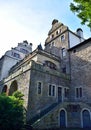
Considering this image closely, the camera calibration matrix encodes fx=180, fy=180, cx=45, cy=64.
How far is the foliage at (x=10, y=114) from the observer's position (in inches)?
666

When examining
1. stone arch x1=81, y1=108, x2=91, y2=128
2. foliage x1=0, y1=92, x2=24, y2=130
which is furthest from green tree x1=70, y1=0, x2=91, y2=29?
stone arch x1=81, y1=108, x2=91, y2=128

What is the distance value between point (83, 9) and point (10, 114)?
11.5 metres

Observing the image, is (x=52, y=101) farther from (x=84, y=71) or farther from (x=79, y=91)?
(x=84, y=71)

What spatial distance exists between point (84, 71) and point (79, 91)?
10.3 feet

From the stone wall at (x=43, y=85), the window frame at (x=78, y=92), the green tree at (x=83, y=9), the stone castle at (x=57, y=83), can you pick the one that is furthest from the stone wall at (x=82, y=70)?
the green tree at (x=83, y=9)

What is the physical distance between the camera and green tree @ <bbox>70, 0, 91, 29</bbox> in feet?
37.9

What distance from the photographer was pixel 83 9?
12555 millimetres

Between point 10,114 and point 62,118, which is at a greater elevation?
point 10,114

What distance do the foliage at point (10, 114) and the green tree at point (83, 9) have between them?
10.7m

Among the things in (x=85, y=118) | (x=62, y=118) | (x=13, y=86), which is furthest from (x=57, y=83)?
(x=13, y=86)

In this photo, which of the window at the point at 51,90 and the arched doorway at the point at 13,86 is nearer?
the window at the point at 51,90

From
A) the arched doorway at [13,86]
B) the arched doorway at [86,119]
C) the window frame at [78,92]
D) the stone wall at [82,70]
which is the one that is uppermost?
the stone wall at [82,70]

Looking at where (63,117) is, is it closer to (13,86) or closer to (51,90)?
(51,90)

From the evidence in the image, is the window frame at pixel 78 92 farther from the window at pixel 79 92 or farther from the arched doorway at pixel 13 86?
the arched doorway at pixel 13 86
